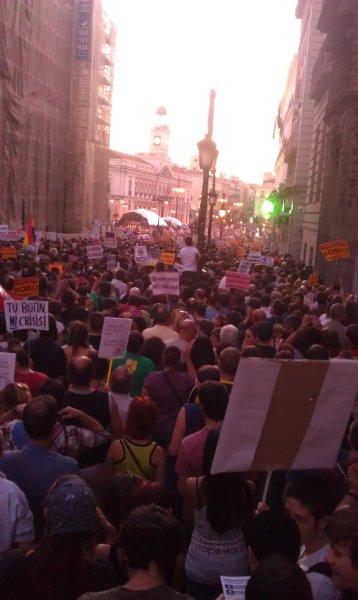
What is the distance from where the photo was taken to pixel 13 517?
4102 mm

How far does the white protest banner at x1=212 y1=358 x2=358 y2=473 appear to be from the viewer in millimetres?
3979

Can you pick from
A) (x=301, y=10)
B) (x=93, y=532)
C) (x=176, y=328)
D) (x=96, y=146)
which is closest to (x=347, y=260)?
(x=176, y=328)

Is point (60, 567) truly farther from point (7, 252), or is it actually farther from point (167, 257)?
point (167, 257)

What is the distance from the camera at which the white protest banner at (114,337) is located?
7.64 m

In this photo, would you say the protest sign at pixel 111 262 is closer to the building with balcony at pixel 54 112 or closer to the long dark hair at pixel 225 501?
the long dark hair at pixel 225 501

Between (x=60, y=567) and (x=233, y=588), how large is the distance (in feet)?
2.31

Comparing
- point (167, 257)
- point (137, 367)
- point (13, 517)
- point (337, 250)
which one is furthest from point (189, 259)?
point (13, 517)

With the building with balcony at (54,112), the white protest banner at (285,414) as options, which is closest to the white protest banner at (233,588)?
the white protest banner at (285,414)

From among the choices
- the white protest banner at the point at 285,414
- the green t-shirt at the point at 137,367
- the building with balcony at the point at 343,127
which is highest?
the building with balcony at the point at 343,127

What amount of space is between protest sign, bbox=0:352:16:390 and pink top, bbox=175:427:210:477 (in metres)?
1.85

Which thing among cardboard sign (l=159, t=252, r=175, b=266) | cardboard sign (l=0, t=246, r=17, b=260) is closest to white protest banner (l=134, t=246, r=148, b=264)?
cardboard sign (l=159, t=252, r=175, b=266)

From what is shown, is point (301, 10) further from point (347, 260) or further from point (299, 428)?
point (299, 428)

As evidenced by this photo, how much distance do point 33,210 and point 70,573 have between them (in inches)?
1423

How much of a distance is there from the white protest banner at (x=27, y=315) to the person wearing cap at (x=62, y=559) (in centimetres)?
470
